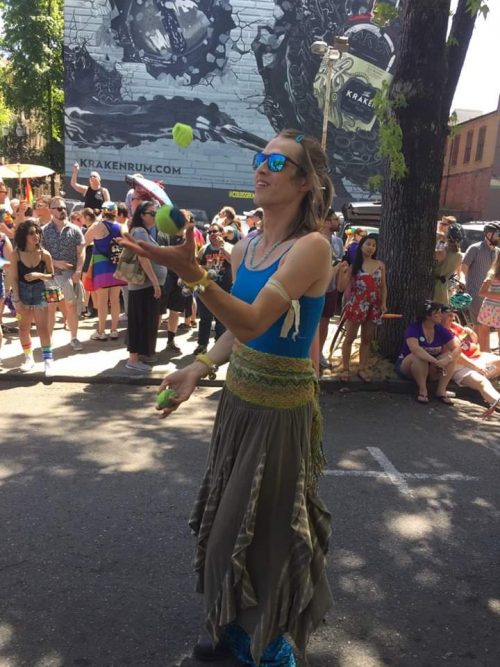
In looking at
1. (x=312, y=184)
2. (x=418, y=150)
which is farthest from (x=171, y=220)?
(x=418, y=150)

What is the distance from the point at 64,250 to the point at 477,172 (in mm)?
37557

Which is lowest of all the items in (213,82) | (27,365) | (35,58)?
(27,365)

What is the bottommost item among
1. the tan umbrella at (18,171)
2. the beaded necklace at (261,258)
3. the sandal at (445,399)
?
the sandal at (445,399)

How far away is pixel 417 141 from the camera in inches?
279

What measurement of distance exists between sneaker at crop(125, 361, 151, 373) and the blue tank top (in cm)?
509

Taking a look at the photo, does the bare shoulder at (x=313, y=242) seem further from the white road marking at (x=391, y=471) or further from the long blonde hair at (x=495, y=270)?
the long blonde hair at (x=495, y=270)

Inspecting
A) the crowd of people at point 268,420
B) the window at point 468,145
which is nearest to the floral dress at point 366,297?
the crowd of people at point 268,420

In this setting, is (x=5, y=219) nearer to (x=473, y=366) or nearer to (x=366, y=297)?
(x=366, y=297)

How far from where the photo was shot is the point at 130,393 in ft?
21.5

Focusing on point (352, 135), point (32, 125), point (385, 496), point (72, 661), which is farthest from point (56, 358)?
point (32, 125)

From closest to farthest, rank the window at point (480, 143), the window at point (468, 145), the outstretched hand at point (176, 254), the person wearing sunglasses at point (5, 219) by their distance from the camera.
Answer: the outstretched hand at point (176, 254)
the person wearing sunglasses at point (5, 219)
the window at point (480, 143)
the window at point (468, 145)

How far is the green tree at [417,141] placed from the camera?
6.86 meters

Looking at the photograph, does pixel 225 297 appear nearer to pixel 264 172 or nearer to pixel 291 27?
pixel 264 172

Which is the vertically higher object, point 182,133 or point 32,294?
point 182,133
